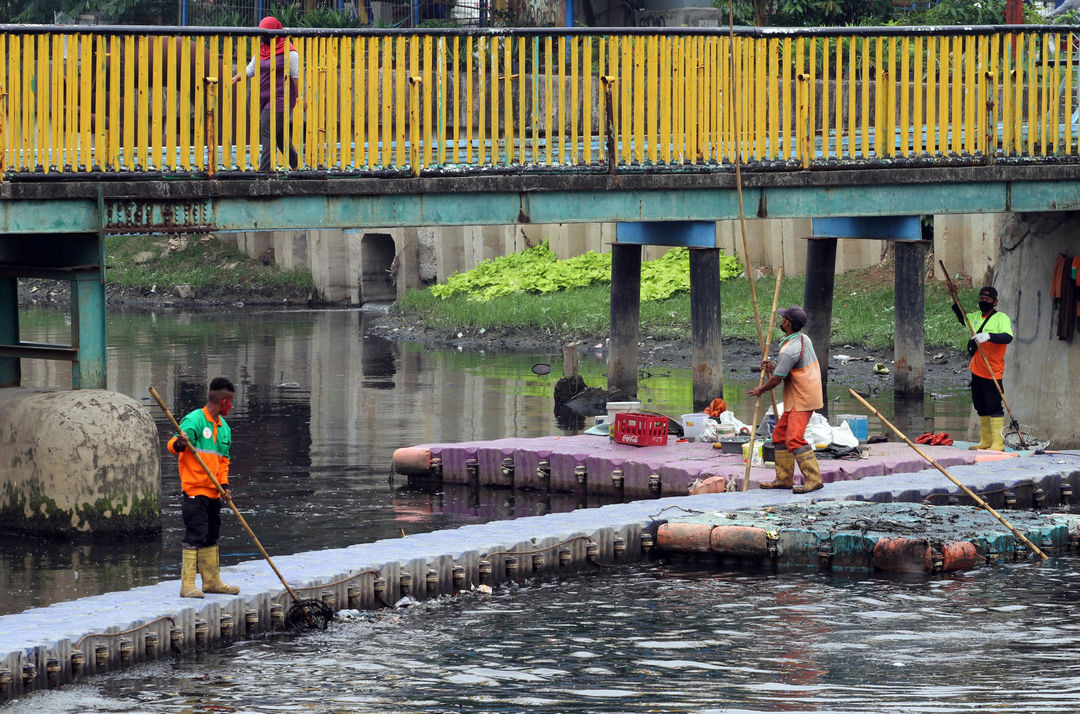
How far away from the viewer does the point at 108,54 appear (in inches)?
677

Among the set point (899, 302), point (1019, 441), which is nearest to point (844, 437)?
point (1019, 441)

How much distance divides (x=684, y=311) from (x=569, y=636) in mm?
22488

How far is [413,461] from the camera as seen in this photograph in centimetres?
2028

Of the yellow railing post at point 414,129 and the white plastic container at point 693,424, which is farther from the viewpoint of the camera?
the white plastic container at point 693,424

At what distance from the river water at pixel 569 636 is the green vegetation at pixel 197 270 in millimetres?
28349

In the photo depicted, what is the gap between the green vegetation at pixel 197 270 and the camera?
163 feet

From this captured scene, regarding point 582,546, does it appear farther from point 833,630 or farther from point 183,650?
point 183,650

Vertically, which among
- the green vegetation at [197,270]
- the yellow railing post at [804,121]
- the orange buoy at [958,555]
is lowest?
the orange buoy at [958,555]

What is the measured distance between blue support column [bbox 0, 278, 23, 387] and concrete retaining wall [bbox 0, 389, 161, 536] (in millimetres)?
1835

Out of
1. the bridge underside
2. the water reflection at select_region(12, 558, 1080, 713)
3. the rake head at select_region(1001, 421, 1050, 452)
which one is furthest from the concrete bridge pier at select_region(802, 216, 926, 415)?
the water reflection at select_region(12, 558, 1080, 713)

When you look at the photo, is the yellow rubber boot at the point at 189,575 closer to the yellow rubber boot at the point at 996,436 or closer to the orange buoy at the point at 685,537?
the orange buoy at the point at 685,537

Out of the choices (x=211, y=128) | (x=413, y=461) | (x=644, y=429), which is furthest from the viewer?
(x=413, y=461)

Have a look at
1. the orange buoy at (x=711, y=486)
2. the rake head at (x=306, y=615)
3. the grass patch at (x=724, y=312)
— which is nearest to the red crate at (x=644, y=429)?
the orange buoy at (x=711, y=486)

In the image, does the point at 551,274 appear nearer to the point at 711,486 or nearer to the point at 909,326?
Answer: the point at 909,326
